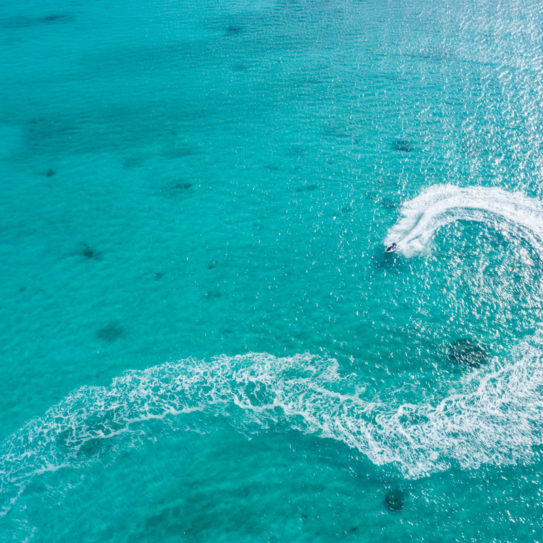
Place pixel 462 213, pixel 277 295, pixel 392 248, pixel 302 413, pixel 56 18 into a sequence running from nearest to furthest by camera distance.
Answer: pixel 302 413, pixel 277 295, pixel 392 248, pixel 462 213, pixel 56 18

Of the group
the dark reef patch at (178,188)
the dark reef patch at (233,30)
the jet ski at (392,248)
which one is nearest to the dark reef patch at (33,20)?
the dark reef patch at (233,30)

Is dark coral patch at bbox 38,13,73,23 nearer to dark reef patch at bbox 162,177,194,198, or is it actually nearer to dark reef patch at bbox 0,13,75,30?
dark reef patch at bbox 0,13,75,30

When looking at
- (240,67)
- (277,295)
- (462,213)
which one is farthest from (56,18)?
(462,213)

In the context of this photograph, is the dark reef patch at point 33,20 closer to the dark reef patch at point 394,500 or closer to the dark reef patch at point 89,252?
the dark reef patch at point 89,252

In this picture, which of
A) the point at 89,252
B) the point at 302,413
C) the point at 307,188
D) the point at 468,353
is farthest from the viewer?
the point at 307,188

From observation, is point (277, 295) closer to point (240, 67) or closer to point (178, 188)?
point (178, 188)
